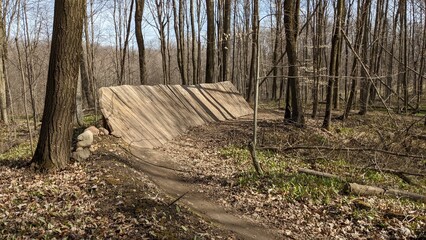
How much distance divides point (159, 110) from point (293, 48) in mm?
5868

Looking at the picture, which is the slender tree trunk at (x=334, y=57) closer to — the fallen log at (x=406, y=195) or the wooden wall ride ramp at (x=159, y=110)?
the wooden wall ride ramp at (x=159, y=110)

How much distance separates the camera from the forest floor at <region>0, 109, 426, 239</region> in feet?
16.2

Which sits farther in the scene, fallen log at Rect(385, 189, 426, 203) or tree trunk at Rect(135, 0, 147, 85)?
tree trunk at Rect(135, 0, 147, 85)

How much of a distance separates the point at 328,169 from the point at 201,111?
737 cm

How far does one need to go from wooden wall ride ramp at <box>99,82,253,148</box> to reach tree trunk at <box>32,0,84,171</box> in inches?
95.7

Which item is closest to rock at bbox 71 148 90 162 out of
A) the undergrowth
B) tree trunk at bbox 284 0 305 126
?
the undergrowth

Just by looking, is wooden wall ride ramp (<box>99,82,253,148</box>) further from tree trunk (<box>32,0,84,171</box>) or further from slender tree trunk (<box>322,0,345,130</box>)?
slender tree trunk (<box>322,0,345,130</box>)

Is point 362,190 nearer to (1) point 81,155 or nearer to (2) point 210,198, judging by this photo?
(2) point 210,198

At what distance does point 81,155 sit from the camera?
734 cm

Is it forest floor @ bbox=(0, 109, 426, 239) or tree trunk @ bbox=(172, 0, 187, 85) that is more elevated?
tree trunk @ bbox=(172, 0, 187, 85)

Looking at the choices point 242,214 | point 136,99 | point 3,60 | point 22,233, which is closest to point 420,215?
point 242,214

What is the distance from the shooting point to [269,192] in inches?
273

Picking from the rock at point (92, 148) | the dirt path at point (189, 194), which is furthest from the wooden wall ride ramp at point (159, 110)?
the rock at point (92, 148)

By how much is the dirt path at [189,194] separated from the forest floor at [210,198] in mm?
155
